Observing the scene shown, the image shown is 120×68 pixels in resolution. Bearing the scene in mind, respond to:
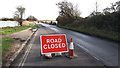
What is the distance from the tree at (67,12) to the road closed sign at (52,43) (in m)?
38.2

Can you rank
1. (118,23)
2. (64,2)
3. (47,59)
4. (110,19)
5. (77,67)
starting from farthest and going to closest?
(64,2)
(110,19)
(118,23)
(47,59)
(77,67)

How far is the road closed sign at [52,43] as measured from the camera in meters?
7.21

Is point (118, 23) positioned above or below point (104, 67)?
above

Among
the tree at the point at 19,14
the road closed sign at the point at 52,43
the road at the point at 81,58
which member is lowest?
the road at the point at 81,58

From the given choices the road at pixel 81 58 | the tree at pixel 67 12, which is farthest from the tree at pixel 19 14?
the road at pixel 81 58

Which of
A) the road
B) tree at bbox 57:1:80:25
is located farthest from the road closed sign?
tree at bbox 57:1:80:25

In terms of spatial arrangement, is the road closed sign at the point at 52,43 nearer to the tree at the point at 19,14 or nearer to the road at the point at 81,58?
the road at the point at 81,58

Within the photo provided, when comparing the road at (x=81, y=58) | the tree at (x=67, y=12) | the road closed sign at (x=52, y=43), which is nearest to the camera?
the road at (x=81, y=58)

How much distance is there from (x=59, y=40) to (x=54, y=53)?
69 centimetres

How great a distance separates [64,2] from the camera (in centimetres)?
5284

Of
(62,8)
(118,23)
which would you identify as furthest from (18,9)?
(118,23)

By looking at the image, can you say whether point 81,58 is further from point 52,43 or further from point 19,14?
point 19,14

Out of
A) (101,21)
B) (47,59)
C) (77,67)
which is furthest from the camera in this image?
(101,21)

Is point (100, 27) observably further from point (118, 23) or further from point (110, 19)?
point (118, 23)
